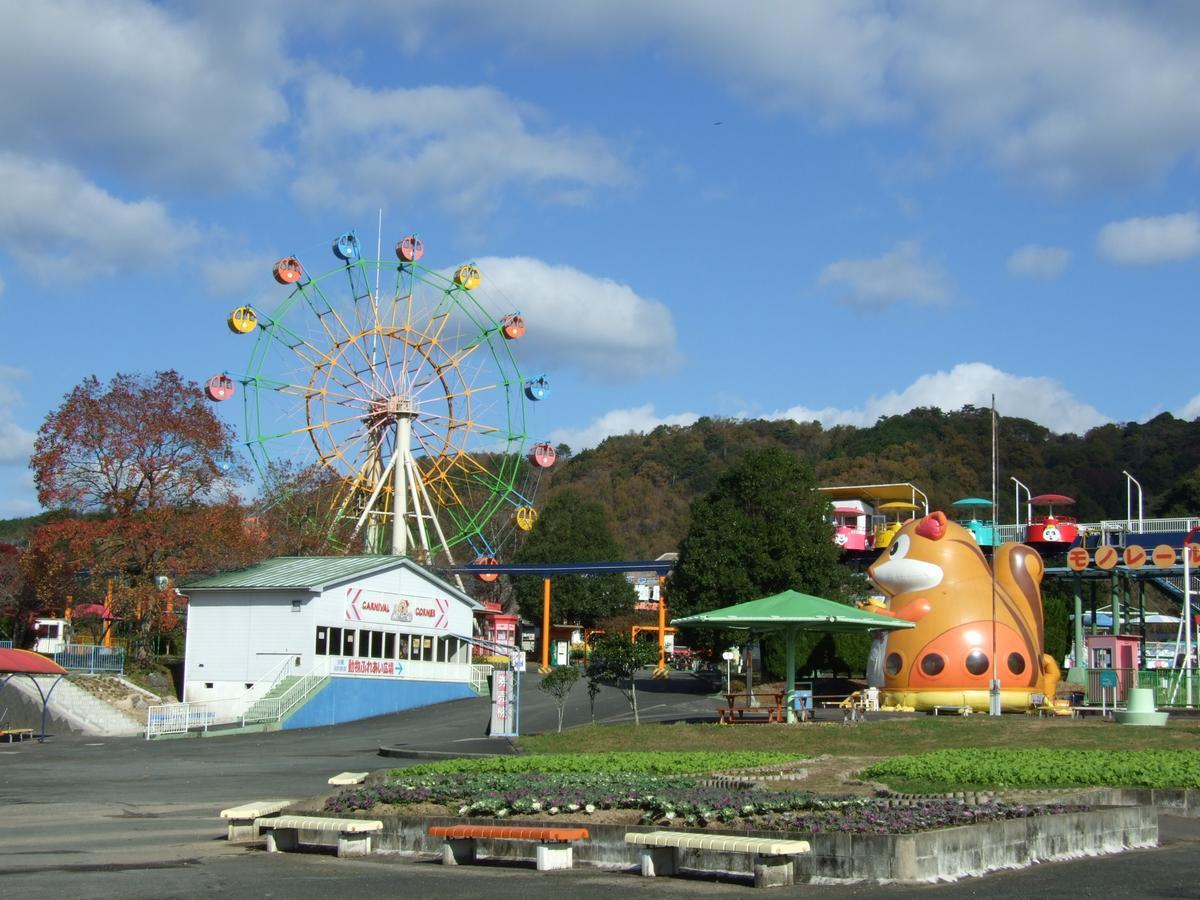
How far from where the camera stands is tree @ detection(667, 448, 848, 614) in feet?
167

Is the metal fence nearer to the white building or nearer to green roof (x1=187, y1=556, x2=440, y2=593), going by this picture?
the white building

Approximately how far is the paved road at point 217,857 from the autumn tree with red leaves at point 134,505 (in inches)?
566

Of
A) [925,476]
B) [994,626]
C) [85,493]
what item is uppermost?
[925,476]

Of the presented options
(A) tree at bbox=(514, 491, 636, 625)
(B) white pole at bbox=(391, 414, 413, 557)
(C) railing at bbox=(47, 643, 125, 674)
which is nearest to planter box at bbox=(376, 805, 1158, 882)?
(C) railing at bbox=(47, 643, 125, 674)

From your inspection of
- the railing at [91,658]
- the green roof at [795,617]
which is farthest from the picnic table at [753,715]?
the railing at [91,658]

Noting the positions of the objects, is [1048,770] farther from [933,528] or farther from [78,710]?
[78,710]

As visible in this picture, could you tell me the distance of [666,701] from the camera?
4341 centimetres

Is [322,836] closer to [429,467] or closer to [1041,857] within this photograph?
[1041,857]

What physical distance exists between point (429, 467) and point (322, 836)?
175 feet

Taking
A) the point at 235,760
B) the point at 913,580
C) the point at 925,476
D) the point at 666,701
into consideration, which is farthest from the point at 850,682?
the point at 925,476

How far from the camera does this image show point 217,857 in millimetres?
13953

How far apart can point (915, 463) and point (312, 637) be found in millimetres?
80520

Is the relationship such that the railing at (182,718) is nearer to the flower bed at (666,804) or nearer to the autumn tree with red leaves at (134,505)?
the autumn tree with red leaves at (134,505)

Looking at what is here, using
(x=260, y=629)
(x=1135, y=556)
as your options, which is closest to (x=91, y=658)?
(x=260, y=629)
